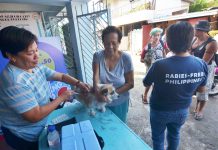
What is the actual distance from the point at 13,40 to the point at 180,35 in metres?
1.26

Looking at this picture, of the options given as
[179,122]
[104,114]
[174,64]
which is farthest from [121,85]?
[179,122]

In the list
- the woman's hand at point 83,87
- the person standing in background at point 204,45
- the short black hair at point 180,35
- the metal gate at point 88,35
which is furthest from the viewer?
the metal gate at point 88,35

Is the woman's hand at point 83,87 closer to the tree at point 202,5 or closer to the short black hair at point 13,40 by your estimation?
the short black hair at point 13,40

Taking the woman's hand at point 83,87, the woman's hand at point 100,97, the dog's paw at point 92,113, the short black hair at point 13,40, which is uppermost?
the short black hair at point 13,40

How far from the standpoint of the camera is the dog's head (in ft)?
5.32

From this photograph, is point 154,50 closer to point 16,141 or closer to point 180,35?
point 180,35

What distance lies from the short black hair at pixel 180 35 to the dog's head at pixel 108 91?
2.30 ft

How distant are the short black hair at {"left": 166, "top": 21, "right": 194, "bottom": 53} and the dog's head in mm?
702

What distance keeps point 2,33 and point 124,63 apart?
1.09m

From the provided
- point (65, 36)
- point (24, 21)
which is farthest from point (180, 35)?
point (65, 36)

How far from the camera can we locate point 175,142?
1809mm

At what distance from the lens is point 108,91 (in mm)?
1617

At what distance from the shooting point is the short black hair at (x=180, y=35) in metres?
1.33

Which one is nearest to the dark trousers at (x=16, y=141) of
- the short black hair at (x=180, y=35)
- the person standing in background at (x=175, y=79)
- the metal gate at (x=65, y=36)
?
the person standing in background at (x=175, y=79)
